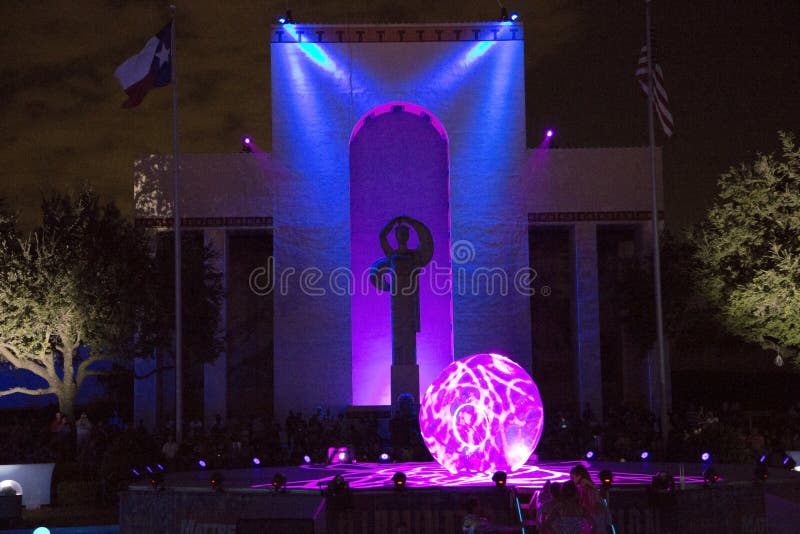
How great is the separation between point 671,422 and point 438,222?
11354 millimetres

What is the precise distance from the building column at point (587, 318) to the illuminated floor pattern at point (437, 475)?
1360 cm

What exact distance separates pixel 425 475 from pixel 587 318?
58.9 feet

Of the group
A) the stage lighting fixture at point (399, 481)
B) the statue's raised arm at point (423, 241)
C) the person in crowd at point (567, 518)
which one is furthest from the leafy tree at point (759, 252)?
the person in crowd at point (567, 518)

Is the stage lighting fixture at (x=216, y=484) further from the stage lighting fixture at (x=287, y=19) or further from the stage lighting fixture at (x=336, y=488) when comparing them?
the stage lighting fixture at (x=287, y=19)

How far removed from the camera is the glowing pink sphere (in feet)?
50.5

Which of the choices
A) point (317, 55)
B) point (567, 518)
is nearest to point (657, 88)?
point (317, 55)

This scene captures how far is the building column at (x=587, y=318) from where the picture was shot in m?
33.5

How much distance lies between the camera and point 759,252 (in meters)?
28.3

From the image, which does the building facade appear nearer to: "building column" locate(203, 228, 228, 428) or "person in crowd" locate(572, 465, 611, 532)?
"building column" locate(203, 228, 228, 428)

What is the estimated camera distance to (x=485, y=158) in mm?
34250

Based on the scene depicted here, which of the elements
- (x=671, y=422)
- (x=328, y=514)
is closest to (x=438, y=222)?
(x=671, y=422)

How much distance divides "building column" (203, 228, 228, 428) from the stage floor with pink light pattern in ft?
42.6

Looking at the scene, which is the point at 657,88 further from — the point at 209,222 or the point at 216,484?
the point at 216,484

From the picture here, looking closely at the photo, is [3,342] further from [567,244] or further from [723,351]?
[723,351]
